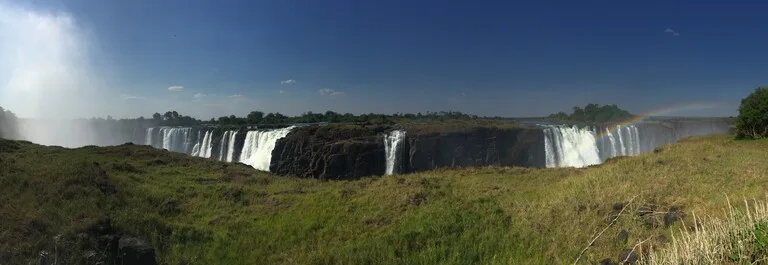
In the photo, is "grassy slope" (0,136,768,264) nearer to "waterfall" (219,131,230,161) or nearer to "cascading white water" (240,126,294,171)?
"cascading white water" (240,126,294,171)

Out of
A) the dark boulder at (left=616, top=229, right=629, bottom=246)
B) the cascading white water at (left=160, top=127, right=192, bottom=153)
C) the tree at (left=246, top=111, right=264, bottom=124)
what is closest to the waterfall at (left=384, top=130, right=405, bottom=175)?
the cascading white water at (left=160, top=127, right=192, bottom=153)

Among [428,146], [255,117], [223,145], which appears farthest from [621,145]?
[255,117]

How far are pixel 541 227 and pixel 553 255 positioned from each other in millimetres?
1558

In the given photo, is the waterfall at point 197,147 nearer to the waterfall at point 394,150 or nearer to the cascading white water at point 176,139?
the cascading white water at point 176,139

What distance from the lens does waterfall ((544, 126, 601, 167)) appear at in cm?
4194

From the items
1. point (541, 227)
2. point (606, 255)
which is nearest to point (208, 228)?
point (541, 227)

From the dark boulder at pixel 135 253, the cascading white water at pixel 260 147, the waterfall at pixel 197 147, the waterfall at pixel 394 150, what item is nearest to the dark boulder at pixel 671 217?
the dark boulder at pixel 135 253

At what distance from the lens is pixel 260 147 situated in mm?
47344

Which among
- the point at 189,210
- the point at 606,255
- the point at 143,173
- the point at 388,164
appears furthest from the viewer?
the point at 388,164

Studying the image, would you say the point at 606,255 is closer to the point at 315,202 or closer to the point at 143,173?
the point at 315,202

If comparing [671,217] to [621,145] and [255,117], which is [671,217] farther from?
[255,117]

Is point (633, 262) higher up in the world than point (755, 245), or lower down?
lower down

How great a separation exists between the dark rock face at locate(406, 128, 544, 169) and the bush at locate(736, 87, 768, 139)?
1695 cm

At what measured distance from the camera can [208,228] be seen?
13.3 m
